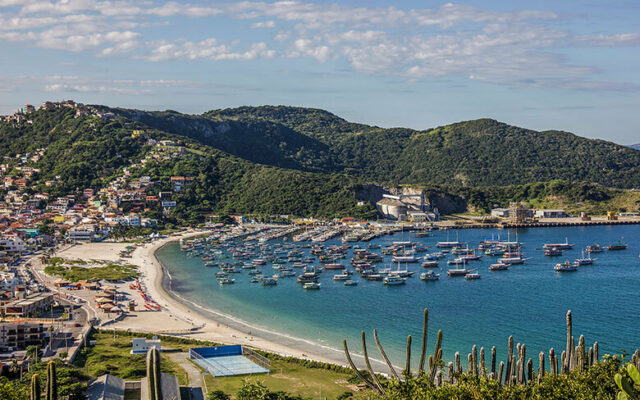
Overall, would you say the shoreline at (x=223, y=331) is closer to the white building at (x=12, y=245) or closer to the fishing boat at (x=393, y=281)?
the fishing boat at (x=393, y=281)

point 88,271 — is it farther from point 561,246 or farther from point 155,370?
point 561,246

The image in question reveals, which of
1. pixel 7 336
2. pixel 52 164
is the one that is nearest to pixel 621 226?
pixel 7 336

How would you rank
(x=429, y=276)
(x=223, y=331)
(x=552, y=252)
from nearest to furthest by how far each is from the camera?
1. (x=223, y=331)
2. (x=429, y=276)
3. (x=552, y=252)

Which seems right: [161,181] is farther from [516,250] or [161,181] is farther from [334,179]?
[516,250]

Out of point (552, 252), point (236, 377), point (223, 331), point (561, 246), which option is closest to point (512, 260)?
point (552, 252)

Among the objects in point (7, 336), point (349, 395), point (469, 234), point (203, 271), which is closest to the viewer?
point (349, 395)

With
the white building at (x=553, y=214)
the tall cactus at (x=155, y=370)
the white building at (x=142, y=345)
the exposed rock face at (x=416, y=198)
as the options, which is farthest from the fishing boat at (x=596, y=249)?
the tall cactus at (x=155, y=370)

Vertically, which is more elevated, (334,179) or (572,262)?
(334,179)
